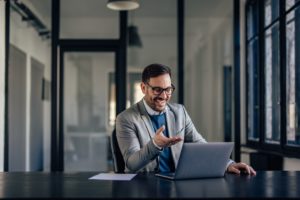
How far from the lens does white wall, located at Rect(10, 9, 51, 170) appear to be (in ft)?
19.8

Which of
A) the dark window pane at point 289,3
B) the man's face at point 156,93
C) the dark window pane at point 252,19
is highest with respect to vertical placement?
the dark window pane at point 252,19

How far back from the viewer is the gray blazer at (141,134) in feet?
7.91

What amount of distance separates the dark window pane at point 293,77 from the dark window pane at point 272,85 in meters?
0.47

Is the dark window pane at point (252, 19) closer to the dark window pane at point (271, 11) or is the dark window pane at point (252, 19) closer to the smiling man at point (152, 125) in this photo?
the dark window pane at point (271, 11)

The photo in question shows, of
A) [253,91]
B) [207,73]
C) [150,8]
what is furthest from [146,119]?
[253,91]

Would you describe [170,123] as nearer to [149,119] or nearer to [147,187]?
[149,119]

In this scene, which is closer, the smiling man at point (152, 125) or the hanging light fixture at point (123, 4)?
the smiling man at point (152, 125)

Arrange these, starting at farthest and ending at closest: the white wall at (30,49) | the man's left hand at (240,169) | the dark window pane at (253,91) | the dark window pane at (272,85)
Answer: the white wall at (30,49)
the dark window pane at (253,91)
the dark window pane at (272,85)
the man's left hand at (240,169)

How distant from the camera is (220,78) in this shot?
580 centimetres

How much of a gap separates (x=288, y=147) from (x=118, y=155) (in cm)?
248

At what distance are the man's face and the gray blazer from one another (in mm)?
90

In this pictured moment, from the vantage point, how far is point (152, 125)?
8.92 ft

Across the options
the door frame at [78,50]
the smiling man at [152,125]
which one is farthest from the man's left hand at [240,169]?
the door frame at [78,50]

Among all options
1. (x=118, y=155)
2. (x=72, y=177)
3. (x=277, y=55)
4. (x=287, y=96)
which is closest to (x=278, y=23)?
(x=277, y=55)
